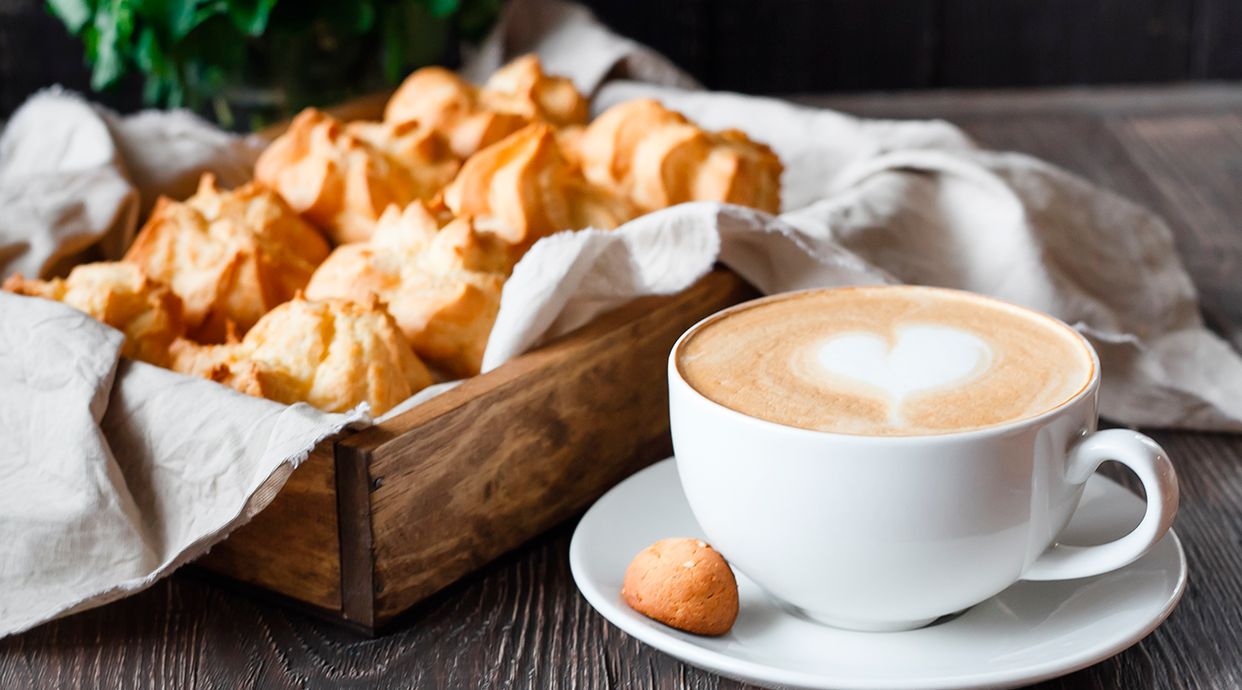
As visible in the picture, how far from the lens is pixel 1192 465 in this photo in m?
1.04

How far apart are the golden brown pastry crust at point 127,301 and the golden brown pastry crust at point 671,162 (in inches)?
15.5

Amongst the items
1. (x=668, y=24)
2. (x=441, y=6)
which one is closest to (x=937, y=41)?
(x=668, y=24)

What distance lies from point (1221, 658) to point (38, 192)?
101cm

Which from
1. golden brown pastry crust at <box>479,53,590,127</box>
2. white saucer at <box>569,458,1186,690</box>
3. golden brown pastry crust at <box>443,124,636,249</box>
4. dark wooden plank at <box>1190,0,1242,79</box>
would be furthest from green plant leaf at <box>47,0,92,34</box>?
dark wooden plank at <box>1190,0,1242,79</box>

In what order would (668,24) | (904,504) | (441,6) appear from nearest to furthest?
1. (904,504)
2. (441,6)
3. (668,24)

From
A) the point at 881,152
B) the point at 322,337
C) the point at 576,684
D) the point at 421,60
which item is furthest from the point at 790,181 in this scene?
the point at 576,684

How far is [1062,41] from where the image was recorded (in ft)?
7.47

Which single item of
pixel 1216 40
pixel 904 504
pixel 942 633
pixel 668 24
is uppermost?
pixel 904 504

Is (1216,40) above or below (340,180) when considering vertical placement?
below

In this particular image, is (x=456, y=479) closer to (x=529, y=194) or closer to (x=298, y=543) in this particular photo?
(x=298, y=543)

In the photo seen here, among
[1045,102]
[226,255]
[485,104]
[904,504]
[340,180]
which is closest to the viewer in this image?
[904,504]

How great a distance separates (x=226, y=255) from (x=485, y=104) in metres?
0.40

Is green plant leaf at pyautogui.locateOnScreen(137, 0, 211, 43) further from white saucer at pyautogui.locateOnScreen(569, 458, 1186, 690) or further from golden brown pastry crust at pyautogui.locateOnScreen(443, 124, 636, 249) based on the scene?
white saucer at pyautogui.locateOnScreen(569, 458, 1186, 690)

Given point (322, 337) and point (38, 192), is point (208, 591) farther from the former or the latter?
point (38, 192)
